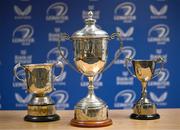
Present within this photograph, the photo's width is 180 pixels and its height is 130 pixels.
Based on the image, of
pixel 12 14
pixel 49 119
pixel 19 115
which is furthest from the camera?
pixel 12 14

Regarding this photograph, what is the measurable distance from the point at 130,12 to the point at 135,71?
160cm

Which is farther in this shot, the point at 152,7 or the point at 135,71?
the point at 152,7

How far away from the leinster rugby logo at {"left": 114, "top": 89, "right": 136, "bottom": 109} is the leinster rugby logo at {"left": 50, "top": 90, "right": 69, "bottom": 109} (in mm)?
401

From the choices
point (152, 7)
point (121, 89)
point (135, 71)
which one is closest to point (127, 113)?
point (135, 71)

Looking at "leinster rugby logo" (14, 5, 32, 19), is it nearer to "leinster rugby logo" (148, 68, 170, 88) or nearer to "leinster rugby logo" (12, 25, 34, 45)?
"leinster rugby logo" (12, 25, 34, 45)

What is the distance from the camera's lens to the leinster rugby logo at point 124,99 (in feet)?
10.0

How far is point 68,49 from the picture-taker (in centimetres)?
304

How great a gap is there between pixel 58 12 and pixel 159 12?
2.71 ft

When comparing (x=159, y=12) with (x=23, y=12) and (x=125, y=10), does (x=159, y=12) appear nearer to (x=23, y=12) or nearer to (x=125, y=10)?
(x=125, y=10)

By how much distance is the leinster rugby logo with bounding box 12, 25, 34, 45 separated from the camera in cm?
305

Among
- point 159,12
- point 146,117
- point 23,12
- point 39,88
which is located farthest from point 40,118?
point 159,12

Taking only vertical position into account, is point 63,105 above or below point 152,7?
below

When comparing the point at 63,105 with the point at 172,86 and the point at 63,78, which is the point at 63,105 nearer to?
the point at 63,78

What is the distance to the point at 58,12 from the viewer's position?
3051 mm
